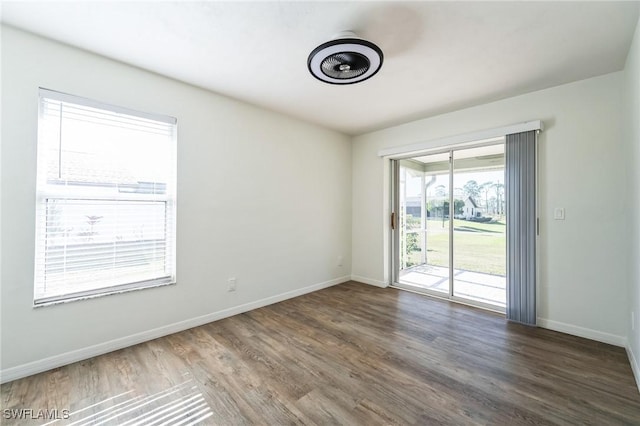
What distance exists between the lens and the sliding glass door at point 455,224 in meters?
3.44

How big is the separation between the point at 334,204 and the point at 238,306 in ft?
7.16

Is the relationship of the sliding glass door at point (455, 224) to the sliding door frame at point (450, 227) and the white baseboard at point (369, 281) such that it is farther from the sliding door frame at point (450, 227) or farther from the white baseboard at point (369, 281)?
the white baseboard at point (369, 281)

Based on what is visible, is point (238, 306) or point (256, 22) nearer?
point (256, 22)

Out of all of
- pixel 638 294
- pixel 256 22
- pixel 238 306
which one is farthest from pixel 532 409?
pixel 256 22

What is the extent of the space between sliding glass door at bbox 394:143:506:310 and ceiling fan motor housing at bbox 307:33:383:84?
2.19 m

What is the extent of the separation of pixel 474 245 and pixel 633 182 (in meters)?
1.70

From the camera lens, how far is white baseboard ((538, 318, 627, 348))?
247cm

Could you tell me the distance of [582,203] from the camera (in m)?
2.65

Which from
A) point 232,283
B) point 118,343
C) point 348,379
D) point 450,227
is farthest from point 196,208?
point 450,227

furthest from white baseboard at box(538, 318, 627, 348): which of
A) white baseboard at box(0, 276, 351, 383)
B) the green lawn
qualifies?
white baseboard at box(0, 276, 351, 383)

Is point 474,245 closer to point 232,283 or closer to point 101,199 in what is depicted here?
point 232,283

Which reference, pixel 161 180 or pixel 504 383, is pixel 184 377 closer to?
pixel 161 180

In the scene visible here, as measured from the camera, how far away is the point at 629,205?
2.28 m

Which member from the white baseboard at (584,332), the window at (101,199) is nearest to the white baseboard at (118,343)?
the window at (101,199)
